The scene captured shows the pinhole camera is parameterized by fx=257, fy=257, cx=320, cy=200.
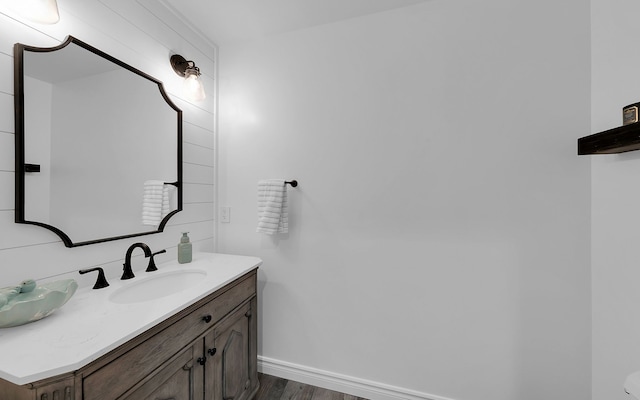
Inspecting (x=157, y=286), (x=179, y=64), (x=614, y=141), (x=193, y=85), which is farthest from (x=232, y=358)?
(x=614, y=141)

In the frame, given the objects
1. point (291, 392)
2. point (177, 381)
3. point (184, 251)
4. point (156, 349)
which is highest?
point (184, 251)

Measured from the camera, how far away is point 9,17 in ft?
3.02

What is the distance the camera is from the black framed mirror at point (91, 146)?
97 centimetres

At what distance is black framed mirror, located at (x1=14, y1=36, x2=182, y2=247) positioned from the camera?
972 millimetres

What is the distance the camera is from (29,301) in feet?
2.51

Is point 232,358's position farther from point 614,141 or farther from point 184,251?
point 614,141

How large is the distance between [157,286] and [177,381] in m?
0.50

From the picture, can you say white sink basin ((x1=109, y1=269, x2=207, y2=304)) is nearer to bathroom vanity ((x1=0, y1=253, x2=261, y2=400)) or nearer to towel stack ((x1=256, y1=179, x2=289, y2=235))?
bathroom vanity ((x1=0, y1=253, x2=261, y2=400))

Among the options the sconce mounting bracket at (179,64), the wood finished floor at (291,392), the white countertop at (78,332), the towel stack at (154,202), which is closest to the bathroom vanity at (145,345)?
the white countertop at (78,332)

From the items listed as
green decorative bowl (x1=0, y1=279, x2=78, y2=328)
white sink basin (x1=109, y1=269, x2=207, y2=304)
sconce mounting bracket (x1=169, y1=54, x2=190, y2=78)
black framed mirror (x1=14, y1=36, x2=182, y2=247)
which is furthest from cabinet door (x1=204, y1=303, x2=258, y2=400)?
sconce mounting bracket (x1=169, y1=54, x2=190, y2=78)

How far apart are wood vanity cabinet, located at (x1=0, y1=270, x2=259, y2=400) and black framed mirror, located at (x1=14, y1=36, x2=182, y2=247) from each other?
1.93 ft

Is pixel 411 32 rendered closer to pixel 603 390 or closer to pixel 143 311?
pixel 143 311

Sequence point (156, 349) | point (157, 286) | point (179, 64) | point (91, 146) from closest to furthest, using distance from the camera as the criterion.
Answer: point (156, 349), point (91, 146), point (157, 286), point (179, 64)

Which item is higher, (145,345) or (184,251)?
(184,251)
